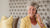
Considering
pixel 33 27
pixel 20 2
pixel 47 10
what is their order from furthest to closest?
pixel 20 2, pixel 47 10, pixel 33 27

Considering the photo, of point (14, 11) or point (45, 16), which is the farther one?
point (14, 11)

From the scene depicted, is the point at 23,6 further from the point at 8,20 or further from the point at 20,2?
the point at 8,20

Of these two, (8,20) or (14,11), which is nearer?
(8,20)

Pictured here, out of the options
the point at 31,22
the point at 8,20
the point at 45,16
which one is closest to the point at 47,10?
the point at 45,16

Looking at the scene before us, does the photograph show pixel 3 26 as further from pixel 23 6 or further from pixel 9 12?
pixel 23 6

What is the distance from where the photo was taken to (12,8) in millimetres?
2396

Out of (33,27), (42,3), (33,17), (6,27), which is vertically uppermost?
(42,3)

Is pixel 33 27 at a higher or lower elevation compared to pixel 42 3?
lower

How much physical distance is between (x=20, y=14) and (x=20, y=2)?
32 centimetres

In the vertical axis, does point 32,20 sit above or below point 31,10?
below

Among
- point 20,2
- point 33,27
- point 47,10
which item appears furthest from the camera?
point 20,2

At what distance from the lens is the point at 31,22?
1602 millimetres

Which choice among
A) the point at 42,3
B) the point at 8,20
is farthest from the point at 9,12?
the point at 42,3

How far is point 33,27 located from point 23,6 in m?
0.88
